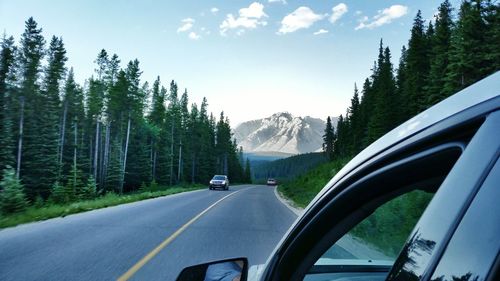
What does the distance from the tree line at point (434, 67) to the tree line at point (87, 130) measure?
27.2 meters

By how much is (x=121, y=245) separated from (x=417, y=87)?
4290 centimetres

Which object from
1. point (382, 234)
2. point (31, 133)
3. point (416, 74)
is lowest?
point (382, 234)

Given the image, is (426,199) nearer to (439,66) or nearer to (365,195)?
(365,195)

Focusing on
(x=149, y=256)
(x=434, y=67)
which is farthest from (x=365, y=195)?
(x=434, y=67)

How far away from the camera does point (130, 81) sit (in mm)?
60344

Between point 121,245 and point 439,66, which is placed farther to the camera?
Result: point 439,66

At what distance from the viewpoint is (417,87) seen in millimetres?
44938

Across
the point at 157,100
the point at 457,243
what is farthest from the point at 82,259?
the point at 157,100

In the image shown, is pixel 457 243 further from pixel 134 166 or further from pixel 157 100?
pixel 157 100

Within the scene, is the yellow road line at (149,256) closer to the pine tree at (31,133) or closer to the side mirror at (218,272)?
the side mirror at (218,272)

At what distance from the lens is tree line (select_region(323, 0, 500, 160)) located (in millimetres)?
26953

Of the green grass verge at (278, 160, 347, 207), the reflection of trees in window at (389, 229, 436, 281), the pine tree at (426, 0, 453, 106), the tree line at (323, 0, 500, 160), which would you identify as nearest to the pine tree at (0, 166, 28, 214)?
the green grass verge at (278, 160, 347, 207)

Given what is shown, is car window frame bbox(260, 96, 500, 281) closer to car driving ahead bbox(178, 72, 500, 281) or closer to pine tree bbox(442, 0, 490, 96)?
car driving ahead bbox(178, 72, 500, 281)

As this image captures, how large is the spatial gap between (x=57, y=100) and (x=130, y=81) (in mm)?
10784
